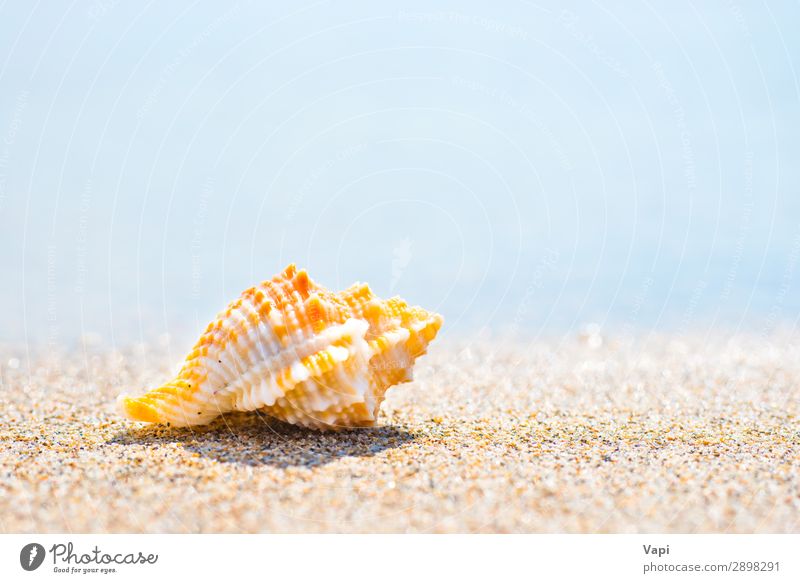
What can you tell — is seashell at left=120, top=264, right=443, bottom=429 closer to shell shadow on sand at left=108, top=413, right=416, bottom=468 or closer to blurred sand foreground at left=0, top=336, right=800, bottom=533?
shell shadow on sand at left=108, top=413, right=416, bottom=468

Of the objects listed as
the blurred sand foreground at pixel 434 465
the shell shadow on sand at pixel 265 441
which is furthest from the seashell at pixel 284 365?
the blurred sand foreground at pixel 434 465

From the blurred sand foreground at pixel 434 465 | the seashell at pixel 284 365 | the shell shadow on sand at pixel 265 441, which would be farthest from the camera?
the seashell at pixel 284 365

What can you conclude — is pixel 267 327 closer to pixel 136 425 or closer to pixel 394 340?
pixel 394 340

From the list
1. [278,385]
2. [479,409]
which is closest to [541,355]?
[479,409]

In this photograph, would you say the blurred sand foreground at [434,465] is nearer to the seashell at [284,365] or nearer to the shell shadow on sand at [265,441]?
the shell shadow on sand at [265,441]

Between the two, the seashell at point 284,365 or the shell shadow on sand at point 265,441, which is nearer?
the shell shadow on sand at point 265,441

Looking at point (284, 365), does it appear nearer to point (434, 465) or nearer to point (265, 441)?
point (265, 441)

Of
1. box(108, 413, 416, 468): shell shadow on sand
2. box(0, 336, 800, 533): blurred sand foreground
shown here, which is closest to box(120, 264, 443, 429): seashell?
box(108, 413, 416, 468): shell shadow on sand
